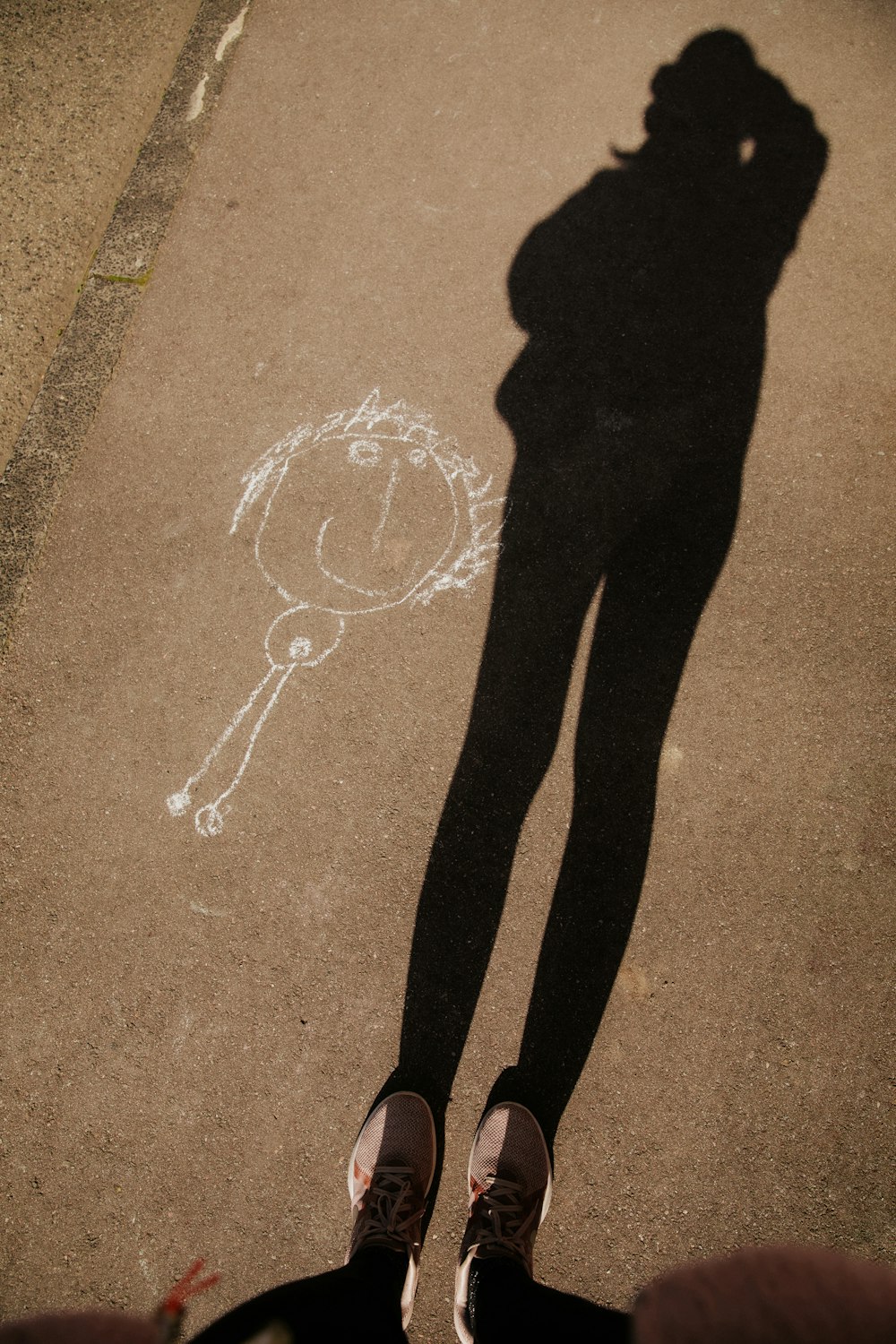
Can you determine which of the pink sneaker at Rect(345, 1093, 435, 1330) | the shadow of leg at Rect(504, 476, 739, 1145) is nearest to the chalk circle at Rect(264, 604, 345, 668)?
the shadow of leg at Rect(504, 476, 739, 1145)

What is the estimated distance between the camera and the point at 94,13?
13.5 feet

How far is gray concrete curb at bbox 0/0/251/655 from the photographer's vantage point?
3285mm

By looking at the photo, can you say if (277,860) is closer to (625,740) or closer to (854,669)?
(625,740)

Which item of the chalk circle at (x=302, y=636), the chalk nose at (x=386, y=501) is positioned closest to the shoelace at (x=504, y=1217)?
the chalk circle at (x=302, y=636)

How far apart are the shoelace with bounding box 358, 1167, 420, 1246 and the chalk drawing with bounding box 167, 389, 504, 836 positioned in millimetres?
1585

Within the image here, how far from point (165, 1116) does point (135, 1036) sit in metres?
0.32

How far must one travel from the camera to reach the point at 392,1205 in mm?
2420

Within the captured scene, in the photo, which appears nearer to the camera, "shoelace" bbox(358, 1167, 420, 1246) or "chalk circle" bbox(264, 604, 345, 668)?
"shoelace" bbox(358, 1167, 420, 1246)

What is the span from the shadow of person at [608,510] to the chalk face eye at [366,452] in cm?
66

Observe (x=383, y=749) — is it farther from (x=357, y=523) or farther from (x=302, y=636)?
(x=357, y=523)

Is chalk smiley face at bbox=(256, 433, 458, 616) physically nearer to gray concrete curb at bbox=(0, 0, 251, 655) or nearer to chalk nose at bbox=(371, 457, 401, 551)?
chalk nose at bbox=(371, 457, 401, 551)

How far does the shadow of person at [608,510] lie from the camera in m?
2.70

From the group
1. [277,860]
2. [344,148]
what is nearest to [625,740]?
[277,860]

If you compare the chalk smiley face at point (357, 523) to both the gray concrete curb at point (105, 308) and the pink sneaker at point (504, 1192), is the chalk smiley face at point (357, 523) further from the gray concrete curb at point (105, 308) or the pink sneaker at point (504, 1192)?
the pink sneaker at point (504, 1192)
